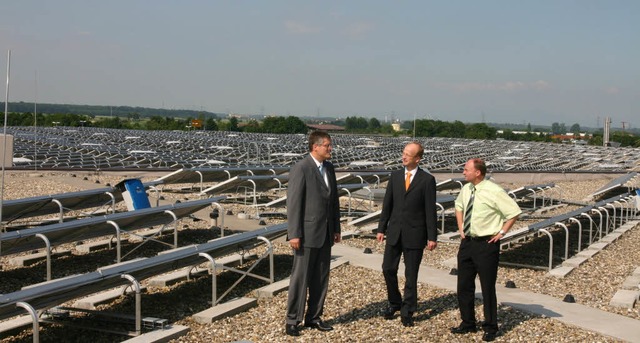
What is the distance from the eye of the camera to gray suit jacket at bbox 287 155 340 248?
652 centimetres

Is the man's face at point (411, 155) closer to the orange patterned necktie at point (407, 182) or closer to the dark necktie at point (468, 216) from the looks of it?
the orange patterned necktie at point (407, 182)

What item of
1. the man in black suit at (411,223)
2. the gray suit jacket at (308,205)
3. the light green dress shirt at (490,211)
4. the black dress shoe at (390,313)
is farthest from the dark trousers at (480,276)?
the gray suit jacket at (308,205)

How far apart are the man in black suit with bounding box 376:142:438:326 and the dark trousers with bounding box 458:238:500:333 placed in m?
0.33

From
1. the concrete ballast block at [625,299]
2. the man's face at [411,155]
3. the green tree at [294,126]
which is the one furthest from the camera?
the green tree at [294,126]

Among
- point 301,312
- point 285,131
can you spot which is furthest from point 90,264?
point 285,131

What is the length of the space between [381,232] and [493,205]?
3.52ft

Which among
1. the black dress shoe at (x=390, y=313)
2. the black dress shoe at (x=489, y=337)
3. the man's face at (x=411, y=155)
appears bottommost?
the black dress shoe at (x=489, y=337)

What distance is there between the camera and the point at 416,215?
694 cm

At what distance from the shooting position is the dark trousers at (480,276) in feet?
21.9

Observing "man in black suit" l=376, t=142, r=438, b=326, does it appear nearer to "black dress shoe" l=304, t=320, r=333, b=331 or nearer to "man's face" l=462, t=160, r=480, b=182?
"man's face" l=462, t=160, r=480, b=182

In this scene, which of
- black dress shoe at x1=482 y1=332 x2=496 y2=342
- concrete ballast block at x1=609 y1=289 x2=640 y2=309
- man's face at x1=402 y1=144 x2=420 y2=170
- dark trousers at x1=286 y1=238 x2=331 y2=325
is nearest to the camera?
dark trousers at x1=286 y1=238 x2=331 y2=325

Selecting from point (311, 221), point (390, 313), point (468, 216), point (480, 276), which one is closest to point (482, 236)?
point (468, 216)

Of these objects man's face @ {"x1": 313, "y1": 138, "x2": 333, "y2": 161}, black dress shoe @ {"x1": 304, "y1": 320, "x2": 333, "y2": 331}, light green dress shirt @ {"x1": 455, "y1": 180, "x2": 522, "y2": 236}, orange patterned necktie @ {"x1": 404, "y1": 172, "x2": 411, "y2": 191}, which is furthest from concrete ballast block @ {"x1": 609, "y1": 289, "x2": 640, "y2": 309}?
man's face @ {"x1": 313, "y1": 138, "x2": 333, "y2": 161}

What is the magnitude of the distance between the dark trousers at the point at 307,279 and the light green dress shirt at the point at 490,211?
1.32 meters
